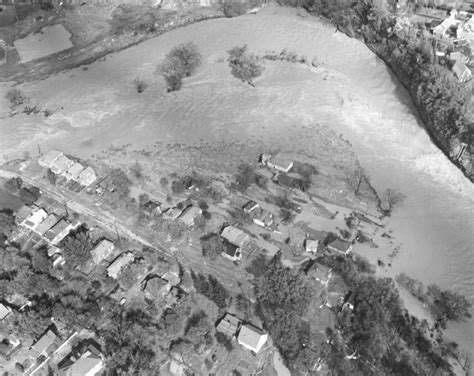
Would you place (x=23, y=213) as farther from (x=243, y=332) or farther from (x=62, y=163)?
(x=243, y=332)

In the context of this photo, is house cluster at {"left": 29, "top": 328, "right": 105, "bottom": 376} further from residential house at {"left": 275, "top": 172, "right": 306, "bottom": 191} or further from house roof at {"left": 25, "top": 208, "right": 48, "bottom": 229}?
residential house at {"left": 275, "top": 172, "right": 306, "bottom": 191}

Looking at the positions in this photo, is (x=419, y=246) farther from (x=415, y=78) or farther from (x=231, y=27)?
(x=231, y=27)

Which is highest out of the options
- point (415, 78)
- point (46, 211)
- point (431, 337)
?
point (415, 78)

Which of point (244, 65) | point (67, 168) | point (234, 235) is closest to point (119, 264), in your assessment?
point (234, 235)

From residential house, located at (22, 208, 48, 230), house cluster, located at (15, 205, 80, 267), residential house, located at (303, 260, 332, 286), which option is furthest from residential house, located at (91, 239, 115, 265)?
residential house, located at (303, 260, 332, 286)

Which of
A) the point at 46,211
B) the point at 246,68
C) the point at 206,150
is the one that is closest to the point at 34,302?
the point at 46,211

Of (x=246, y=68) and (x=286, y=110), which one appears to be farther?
(x=246, y=68)
